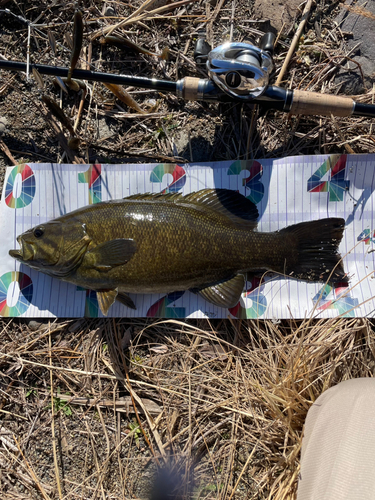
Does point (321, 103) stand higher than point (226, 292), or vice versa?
point (321, 103)

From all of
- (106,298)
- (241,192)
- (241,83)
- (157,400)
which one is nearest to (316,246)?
(241,192)

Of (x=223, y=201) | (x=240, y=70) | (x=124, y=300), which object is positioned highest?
(x=240, y=70)

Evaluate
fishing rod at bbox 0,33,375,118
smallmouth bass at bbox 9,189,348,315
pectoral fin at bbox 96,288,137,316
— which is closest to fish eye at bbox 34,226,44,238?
smallmouth bass at bbox 9,189,348,315

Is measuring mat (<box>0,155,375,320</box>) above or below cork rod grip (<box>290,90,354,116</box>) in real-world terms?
below

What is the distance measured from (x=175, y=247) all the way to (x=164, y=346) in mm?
931

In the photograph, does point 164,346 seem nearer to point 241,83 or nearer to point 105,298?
point 105,298

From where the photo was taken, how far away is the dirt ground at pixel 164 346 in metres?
2.88

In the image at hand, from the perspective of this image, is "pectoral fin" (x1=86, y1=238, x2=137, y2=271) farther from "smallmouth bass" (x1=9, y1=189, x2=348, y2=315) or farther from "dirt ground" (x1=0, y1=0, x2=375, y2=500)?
"dirt ground" (x1=0, y1=0, x2=375, y2=500)

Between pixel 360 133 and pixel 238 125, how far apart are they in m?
1.09

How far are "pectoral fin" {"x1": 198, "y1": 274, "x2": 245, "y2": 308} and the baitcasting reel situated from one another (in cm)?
143

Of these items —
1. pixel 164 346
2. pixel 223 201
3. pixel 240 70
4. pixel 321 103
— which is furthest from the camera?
pixel 164 346

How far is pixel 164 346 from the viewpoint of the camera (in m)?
3.07

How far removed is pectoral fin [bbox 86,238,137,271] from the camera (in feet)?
9.01

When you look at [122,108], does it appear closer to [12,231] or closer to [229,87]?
[229,87]
